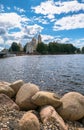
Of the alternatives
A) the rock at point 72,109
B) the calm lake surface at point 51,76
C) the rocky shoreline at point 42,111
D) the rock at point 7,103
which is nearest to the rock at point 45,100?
the rocky shoreline at point 42,111

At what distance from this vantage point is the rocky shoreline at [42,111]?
10.9m

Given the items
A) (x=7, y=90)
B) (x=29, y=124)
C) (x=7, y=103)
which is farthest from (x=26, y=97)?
(x=29, y=124)

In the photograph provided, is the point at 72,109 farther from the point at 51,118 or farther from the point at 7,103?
the point at 7,103

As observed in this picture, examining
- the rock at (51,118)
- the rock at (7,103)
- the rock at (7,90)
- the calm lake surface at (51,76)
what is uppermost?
the rock at (7,90)

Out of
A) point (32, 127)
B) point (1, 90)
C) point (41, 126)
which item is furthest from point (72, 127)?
point (1, 90)

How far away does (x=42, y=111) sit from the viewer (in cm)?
1230

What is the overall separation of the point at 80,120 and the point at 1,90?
5010 mm

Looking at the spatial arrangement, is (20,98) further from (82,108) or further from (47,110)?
(82,108)

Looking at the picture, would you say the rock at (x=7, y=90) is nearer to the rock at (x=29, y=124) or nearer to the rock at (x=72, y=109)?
the rock at (x=72, y=109)

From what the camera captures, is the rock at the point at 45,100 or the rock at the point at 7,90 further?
the rock at the point at 7,90

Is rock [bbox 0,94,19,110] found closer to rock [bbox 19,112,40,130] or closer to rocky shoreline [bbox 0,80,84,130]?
rocky shoreline [bbox 0,80,84,130]

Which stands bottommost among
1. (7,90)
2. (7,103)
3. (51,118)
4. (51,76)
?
(51,76)

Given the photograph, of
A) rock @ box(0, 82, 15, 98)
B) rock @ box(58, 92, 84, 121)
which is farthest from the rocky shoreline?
rock @ box(0, 82, 15, 98)

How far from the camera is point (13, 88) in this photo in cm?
1573
